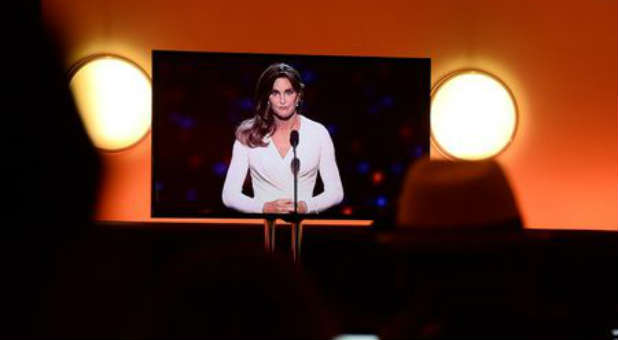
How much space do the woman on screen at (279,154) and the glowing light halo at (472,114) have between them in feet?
2.56

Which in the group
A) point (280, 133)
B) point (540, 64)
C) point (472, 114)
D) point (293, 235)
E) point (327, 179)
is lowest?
point (293, 235)

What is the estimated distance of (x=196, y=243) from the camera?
460cm

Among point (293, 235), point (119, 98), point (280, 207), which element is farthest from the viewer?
point (119, 98)

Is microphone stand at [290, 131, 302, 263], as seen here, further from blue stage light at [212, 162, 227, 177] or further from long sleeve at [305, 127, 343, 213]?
blue stage light at [212, 162, 227, 177]

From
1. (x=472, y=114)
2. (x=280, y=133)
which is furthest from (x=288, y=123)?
(x=472, y=114)

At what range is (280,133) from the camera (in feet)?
15.8

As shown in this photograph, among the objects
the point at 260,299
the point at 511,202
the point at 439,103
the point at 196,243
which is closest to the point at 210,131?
the point at 196,243

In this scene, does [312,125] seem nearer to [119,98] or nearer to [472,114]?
[472,114]

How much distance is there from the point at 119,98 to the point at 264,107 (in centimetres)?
95

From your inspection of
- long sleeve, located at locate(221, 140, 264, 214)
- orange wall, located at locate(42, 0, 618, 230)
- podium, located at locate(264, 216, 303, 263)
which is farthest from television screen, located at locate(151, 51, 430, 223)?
orange wall, located at locate(42, 0, 618, 230)

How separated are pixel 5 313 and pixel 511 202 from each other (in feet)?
4.21

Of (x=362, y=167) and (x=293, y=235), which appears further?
(x=362, y=167)

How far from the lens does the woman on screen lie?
476 cm

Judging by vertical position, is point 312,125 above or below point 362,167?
above
